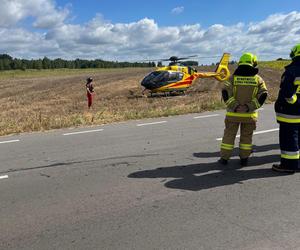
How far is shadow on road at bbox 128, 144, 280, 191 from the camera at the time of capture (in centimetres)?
632

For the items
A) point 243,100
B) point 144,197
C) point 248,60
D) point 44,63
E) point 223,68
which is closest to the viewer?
point 144,197

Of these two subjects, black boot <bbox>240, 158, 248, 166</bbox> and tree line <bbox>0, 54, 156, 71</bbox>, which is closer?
black boot <bbox>240, 158, 248, 166</bbox>

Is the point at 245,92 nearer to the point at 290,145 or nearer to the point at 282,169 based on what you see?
the point at 290,145

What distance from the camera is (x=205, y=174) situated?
6.87m

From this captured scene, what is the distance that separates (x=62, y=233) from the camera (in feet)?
15.2

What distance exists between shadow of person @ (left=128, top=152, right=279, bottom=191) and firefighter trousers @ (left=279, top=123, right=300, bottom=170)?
0.30 metres

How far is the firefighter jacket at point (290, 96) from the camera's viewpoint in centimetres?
677

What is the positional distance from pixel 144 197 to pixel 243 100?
2.64 meters

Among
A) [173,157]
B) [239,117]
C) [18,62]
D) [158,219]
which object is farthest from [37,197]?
[18,62]

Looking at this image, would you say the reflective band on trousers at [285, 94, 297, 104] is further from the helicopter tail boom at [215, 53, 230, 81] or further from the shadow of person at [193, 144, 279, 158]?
the helicopter tail boom at [215, 53, 230, 81]

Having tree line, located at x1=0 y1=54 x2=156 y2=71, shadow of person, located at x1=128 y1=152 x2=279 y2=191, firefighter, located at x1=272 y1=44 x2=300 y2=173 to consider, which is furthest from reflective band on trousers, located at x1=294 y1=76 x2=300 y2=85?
tree line, located at x1=0 y1=54 x2=156 y2=71

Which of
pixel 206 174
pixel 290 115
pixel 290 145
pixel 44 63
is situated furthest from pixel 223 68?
pixel 44 63

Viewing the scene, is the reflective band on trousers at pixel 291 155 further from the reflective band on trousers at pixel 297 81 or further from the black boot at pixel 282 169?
the reflective band on trousers at pixel 297 81

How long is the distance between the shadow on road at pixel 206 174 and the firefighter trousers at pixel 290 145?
0.99 ft
